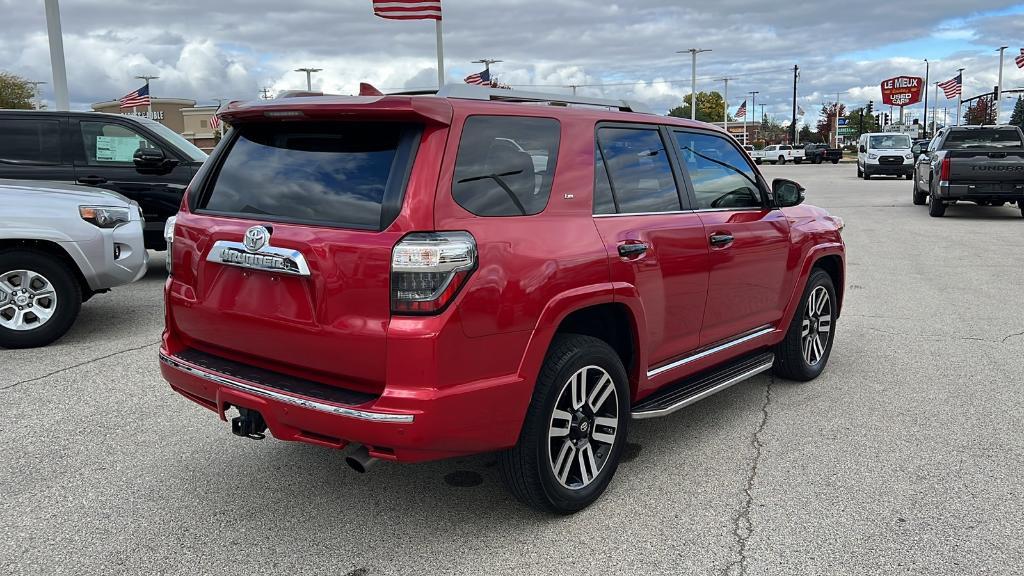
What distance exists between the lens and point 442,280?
9.70ft

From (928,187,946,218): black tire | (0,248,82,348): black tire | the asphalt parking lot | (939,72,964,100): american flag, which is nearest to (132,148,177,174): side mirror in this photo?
(0,248,82,348): black tire

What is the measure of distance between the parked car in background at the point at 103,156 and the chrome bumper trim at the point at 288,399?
6367mm

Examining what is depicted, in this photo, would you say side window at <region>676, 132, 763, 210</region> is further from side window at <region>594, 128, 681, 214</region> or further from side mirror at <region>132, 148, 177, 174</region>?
side mirror at <region>132, 148, 177, 174</region>

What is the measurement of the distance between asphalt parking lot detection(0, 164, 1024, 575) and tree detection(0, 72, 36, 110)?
6393 centimetres

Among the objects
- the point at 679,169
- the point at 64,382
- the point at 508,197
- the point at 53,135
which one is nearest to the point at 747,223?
the point at 679,169

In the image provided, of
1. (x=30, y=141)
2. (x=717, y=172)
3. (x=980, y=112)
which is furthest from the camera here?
(x=980, y=112)

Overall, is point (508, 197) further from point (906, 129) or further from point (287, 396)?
point (906, 129)

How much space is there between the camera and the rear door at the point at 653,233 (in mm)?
3742

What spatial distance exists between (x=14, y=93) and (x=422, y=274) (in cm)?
7078

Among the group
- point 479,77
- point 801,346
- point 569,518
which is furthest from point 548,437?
point 479,77

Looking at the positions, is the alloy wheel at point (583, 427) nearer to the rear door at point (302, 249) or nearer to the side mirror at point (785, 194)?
the rear door at point (302, 249)

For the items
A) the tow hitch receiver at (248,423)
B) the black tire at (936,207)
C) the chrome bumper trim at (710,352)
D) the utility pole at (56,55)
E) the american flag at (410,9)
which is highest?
the american flag at (410,9)

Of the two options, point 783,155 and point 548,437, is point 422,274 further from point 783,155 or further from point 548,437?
point 783,155

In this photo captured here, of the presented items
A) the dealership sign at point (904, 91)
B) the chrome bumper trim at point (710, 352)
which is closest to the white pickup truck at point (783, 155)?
the dealership sign at point (904, 91)
